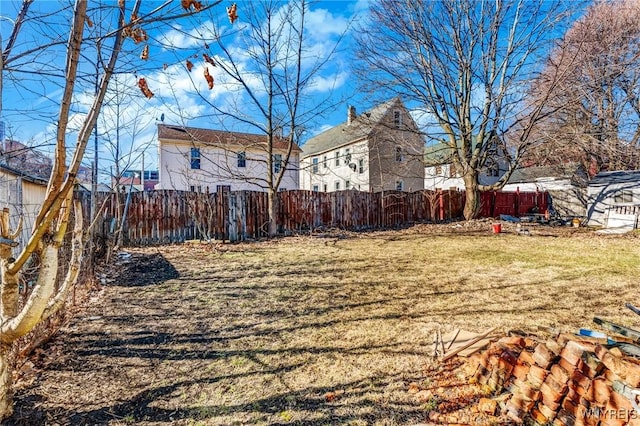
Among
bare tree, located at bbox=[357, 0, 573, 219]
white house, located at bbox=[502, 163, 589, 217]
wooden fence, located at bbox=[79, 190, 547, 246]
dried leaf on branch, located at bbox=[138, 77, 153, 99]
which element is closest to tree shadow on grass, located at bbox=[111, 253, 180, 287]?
wooden fence, located at bbox=[79, 190, 547, 246]

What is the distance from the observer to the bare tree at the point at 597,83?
1073 centimetres

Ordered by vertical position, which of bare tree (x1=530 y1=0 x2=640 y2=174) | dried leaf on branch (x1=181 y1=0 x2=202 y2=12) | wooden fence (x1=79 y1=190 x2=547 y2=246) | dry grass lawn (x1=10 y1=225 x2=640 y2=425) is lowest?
dry grass lawn (x1=10 y1=225 x2=640 y2=425)

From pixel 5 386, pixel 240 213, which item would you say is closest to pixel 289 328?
pixel 5 386

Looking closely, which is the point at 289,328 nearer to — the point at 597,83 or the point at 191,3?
the point at 191,3

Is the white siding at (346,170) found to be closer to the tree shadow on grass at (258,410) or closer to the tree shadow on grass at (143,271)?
the tree shadow on grass at (143,271)

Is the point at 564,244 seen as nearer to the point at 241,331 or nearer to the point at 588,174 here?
the point at 241,331

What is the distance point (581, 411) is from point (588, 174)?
2176 cm

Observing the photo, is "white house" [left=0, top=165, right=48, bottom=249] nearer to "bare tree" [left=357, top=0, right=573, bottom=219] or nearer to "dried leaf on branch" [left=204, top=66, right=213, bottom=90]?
"dried leaf on branch" [left=204, top=66, right=213, bottom=90]

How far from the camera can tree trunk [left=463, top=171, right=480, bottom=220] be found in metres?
13.3

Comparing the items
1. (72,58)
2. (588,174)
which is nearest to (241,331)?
(72,58)

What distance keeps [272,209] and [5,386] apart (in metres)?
8.19

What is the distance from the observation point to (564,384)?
5.81ft

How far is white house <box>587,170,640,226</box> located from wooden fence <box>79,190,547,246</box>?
321 inches

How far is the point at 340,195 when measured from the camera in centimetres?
1174
